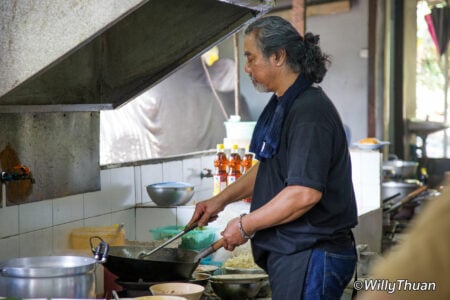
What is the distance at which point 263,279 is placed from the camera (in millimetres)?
3498

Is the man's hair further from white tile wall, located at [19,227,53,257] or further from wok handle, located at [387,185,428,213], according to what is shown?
wok handle, located at [387,185,428,213]

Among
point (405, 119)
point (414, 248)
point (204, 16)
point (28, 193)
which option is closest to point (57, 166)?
point (28, 193)

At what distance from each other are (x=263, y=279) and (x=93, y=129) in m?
1.30

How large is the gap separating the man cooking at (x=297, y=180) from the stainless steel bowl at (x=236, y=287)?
30cm

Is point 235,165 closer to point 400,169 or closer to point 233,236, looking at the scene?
point 233,236

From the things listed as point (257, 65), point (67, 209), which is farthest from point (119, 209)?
point (257, 65)

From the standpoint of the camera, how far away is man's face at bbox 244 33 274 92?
3.05 meters

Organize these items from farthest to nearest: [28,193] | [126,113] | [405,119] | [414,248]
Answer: [405,119], [126,113], [28,193], [414,248]

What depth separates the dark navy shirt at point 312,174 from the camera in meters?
2.84

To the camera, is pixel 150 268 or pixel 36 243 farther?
pixel 36 243

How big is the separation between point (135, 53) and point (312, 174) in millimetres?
1270

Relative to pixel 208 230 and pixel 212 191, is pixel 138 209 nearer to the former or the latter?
pixel 208 230

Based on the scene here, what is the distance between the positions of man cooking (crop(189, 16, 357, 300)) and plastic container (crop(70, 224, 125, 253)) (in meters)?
0.93

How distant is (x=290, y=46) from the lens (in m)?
3.04
